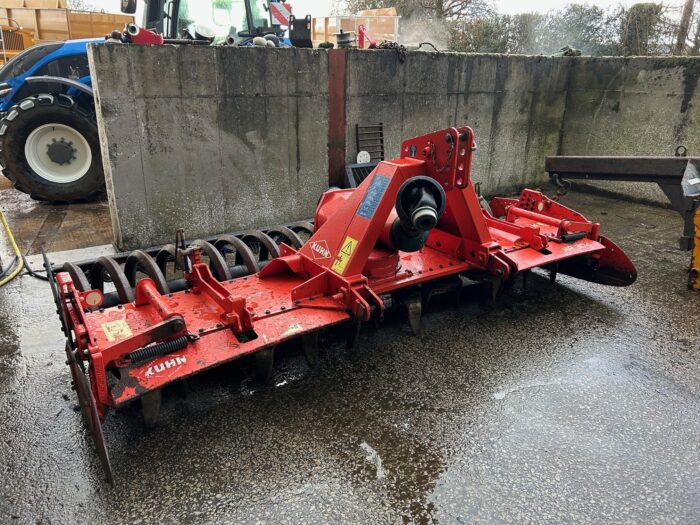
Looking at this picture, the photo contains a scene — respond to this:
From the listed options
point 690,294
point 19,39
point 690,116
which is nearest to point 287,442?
point 690,294

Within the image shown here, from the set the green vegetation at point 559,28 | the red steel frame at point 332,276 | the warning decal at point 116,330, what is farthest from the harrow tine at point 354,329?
the green vegetation at point 559,28

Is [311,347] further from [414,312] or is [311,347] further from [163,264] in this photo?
[163,264]

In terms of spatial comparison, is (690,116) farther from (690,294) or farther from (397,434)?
(397,434)

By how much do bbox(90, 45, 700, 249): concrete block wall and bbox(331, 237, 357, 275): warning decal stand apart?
2678mm

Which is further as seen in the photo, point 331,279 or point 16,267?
point 16,267

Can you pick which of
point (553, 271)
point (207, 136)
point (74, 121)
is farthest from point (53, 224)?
point (553, 271)

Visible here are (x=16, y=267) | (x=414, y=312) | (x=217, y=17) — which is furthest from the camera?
(x=217, y=17)

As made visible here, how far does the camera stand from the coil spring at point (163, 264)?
352 centimetres

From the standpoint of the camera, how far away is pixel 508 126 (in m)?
8.02

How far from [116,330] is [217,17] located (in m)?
5.55

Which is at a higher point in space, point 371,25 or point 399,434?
point 371,25

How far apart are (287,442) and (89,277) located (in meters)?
2.12

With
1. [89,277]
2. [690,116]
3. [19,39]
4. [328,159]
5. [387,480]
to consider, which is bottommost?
[387,480]

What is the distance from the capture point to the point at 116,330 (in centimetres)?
299
